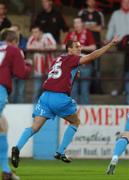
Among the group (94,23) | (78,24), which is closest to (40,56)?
(78,24)

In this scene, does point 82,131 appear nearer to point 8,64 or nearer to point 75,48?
point 75,48

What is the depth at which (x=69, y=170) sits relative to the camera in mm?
12773

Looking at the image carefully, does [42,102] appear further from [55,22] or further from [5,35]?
[55,22]

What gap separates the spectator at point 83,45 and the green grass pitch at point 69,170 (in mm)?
1431

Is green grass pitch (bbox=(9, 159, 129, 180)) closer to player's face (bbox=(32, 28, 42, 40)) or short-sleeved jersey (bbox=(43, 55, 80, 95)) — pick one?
short-sleeved jersey (bbox=(43, 55, 80, 95))

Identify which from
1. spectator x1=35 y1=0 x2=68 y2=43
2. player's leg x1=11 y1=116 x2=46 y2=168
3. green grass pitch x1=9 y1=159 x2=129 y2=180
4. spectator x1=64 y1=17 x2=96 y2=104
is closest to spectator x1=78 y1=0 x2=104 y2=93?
spectator x1=64 y1=17 x2=96 y2=104

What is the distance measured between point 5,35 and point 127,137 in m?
2.47

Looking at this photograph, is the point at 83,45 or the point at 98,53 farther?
the point at 83,45

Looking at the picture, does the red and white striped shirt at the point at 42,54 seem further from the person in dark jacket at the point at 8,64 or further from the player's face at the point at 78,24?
the person in dark jacket at the point at 8,64

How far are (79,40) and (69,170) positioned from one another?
13.2 feet

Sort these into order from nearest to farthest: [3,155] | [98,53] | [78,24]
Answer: [3,155] → [98,53] → [78,24]

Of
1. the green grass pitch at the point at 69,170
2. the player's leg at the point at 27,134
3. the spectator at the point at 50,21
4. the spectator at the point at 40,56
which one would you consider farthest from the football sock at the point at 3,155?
the spectator at the point at 50,21

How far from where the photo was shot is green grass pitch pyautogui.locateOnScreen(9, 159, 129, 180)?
36.8 feet

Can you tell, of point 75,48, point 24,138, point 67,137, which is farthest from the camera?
point 67,137
